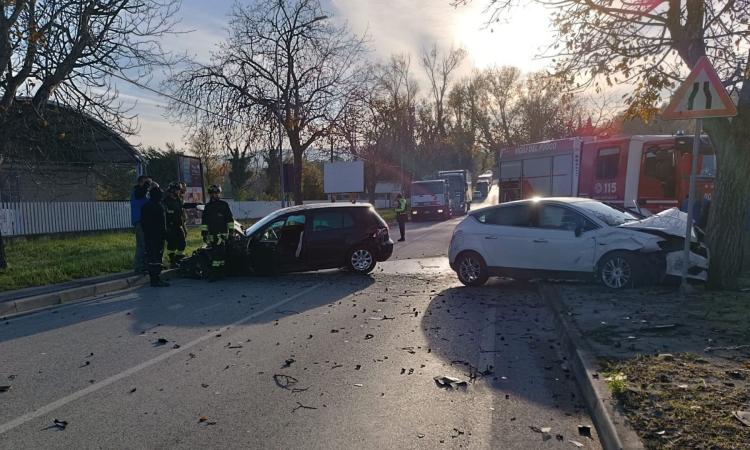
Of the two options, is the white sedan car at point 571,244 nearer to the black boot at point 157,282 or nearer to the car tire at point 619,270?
the car tire at point 619,270

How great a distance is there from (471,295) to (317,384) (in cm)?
478

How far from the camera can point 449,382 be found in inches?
197

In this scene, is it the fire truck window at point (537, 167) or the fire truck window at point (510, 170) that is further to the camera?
the fire truck window at point (510, 170)

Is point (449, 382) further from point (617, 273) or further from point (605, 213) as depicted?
point (605, 213)

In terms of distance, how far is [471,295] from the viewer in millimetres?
9266

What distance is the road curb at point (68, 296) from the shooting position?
8.64 metres

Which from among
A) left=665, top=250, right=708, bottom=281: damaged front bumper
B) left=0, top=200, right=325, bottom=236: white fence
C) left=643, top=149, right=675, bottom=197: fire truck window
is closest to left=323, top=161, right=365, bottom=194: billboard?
left=0, top=200, right=325, bottom=236: white fence

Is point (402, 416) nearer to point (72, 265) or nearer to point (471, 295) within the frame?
point (471, 295)

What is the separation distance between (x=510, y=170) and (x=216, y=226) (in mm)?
13525

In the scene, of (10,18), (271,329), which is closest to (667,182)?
(271,329)

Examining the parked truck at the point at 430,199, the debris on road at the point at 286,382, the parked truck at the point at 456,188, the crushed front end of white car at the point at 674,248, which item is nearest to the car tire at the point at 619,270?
the crushed front end of white car at the point at 674,248

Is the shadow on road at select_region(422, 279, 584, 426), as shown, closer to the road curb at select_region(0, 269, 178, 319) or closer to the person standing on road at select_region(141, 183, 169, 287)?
the person standing on road at select_region(141, 183, 169, 287)

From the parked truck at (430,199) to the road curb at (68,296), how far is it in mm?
23503

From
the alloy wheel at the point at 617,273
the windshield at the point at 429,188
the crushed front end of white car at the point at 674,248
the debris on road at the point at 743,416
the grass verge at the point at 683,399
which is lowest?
the grass verge at the point at 683,399
